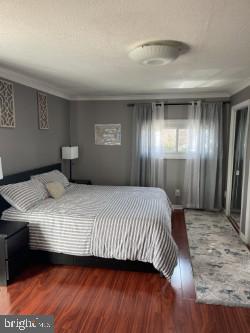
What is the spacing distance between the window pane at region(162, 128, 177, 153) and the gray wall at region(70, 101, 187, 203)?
26cm

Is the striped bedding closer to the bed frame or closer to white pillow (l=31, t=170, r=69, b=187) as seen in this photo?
the bed frame

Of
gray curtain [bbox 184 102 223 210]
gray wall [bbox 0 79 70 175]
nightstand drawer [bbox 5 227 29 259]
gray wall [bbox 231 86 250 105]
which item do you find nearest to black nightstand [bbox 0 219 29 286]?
nightstand drawer [bbox 5 227 29 259]

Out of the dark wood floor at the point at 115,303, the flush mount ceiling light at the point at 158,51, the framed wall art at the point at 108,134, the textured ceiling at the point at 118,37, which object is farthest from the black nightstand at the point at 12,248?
the framed wall art at the point at 108,134

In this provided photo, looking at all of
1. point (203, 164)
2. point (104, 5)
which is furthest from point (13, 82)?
point (203, 164)

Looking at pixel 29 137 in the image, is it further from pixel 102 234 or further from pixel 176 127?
pixel 176 127

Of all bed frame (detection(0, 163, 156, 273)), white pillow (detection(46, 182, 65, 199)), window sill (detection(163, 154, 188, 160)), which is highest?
window sill (detection(163, 154, 188, 160))

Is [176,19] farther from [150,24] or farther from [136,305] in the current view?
[136,305]

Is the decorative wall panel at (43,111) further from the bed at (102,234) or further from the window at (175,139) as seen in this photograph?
the window at (175,139)

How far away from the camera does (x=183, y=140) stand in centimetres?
491

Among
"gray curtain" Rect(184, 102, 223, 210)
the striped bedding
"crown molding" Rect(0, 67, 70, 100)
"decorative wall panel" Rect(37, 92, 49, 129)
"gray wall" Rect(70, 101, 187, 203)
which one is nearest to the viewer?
the striped bedding

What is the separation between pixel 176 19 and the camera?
1.67m

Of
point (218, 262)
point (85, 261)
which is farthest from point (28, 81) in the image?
point (218, 262)

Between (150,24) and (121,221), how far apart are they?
1.91m

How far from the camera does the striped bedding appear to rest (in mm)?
2504
